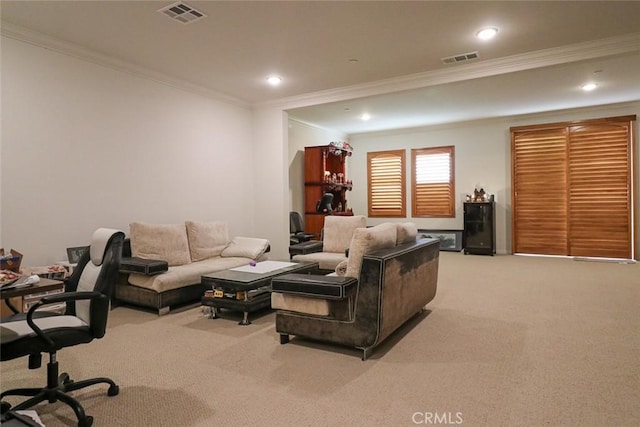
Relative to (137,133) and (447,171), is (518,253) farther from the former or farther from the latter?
(137,133)

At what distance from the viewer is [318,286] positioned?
2.82 m

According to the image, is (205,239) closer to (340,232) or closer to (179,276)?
(179,276)

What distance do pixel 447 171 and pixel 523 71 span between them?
4129 millimetres

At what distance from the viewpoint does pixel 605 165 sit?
7.13 m

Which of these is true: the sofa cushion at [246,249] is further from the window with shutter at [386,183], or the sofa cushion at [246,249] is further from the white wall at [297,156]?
the window with shutter at [386,183]

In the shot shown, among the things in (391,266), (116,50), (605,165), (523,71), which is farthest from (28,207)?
(605,165)

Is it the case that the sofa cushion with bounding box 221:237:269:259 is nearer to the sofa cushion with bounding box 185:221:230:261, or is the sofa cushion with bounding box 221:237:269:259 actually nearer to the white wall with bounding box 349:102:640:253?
the sofa cushion with bounding box 185:221:230:261

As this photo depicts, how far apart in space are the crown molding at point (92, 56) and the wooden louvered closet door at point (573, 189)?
6132 millimetres

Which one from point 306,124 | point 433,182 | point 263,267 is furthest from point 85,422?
point 433,182

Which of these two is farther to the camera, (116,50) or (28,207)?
(116,50)

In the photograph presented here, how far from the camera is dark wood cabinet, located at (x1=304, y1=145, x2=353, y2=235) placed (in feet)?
25.0

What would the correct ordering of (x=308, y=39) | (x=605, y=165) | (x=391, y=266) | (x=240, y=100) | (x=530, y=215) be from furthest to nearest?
(x=530, y=215), (x=605, y=165), (x=240, y=100), (x=308, y=39), (x=391, y=266)

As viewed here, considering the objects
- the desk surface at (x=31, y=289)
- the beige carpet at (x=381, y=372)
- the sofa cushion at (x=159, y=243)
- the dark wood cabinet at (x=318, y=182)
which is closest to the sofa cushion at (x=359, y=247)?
the beige carpet at (x=381, y=372)

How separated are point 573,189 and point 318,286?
6732 millimetres
